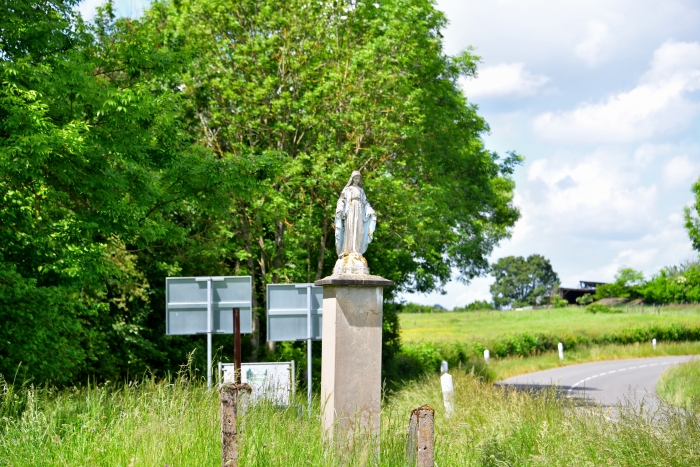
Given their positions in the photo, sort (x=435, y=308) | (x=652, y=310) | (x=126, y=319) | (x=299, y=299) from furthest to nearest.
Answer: (x=435, y=308) → (x=652, y=310) → (x=126, y=319) → (x=299, y=299)

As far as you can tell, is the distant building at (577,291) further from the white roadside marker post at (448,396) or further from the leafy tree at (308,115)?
the white roadside marker post at (448,396)

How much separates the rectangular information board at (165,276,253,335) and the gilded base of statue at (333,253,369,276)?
150 inches

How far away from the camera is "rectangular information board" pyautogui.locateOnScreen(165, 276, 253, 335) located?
1378cm

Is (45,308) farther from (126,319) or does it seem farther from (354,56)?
(354,56)

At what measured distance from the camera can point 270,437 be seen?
25.3 ft

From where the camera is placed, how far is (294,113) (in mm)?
22422

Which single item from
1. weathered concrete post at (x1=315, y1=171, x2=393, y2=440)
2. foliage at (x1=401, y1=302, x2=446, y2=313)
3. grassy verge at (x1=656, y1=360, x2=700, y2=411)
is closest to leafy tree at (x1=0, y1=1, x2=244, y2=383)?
weathered concrete post at (x1=315, y1=171, x2=393, y2=440)

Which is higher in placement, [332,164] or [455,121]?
[455,121]

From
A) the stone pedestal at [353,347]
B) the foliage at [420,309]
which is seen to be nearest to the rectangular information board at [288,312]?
the stone pedestal at [353,347]

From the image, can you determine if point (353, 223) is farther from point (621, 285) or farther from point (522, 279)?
point (522, 279)

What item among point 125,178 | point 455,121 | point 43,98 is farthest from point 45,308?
point 455,121

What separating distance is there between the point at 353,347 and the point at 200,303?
4534 millimetres

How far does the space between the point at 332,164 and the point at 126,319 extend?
654cm

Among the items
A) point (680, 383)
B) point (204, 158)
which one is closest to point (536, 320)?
point (680, 383)
